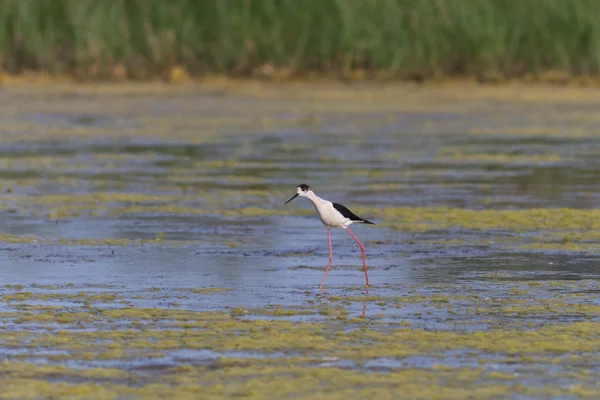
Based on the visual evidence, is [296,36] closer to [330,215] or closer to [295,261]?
[295,261]

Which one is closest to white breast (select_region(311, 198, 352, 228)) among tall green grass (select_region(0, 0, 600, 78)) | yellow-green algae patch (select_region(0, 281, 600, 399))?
yellow-green algae patch (select_region(0, 281, 600, 399))

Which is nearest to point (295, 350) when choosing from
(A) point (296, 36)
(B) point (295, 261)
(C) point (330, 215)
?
(C) point (330, 215)

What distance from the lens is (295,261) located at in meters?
10.2

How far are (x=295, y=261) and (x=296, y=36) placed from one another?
61.8 ft

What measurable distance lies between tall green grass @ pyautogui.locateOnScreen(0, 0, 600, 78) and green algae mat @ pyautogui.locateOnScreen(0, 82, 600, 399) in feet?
18.5

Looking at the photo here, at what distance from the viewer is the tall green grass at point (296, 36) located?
28.1 meters

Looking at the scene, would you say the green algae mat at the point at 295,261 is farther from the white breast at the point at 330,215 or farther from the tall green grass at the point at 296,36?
the tall green grass at the point at 296,36

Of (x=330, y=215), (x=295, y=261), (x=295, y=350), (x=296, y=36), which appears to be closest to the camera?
(x=295, y=350)

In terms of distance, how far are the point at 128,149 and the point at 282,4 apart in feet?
34.4

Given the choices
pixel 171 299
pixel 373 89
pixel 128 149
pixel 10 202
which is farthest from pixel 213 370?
pixel 373 89

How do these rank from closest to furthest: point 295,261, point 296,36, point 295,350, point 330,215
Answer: point 295,350 < point 330,215 < point 295,261 < point 296,36

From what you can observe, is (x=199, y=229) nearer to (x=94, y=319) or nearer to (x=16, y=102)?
(x=94, y=319)

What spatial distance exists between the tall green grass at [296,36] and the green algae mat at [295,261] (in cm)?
563

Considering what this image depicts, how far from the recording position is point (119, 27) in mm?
28406
